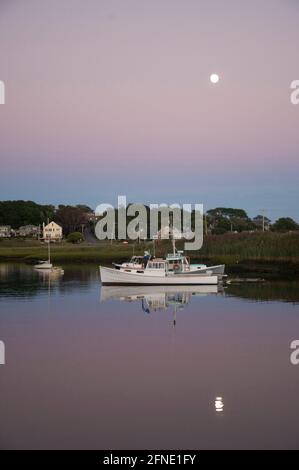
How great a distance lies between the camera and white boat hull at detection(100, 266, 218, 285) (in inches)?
1564

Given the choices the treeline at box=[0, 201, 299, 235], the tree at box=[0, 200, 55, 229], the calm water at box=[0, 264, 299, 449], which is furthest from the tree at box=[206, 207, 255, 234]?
the calm water at box=[0, 264, 299, 449]

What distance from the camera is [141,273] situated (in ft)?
133

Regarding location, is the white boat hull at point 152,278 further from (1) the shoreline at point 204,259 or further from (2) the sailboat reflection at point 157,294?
(1) the shoreline at point 204,259

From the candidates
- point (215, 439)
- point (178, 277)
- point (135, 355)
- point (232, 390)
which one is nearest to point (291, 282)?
point (178, 277)

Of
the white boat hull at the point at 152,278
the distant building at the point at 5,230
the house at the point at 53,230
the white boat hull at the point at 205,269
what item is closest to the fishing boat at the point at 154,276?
the white boat hull at the point at 152,278

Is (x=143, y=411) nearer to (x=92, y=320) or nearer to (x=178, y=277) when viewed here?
(x=92, y=320)

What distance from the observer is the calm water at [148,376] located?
11555 mm

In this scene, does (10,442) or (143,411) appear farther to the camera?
(143,411)

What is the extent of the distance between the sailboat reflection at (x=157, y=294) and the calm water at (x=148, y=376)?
33.3 inches

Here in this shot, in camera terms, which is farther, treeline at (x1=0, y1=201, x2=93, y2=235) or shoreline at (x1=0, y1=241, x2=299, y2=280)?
treeline at (x1=0, y1=201, x2=93, y2=235)

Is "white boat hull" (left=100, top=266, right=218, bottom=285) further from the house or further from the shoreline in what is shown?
the house

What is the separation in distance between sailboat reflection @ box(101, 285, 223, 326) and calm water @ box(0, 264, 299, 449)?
85 centimetres
